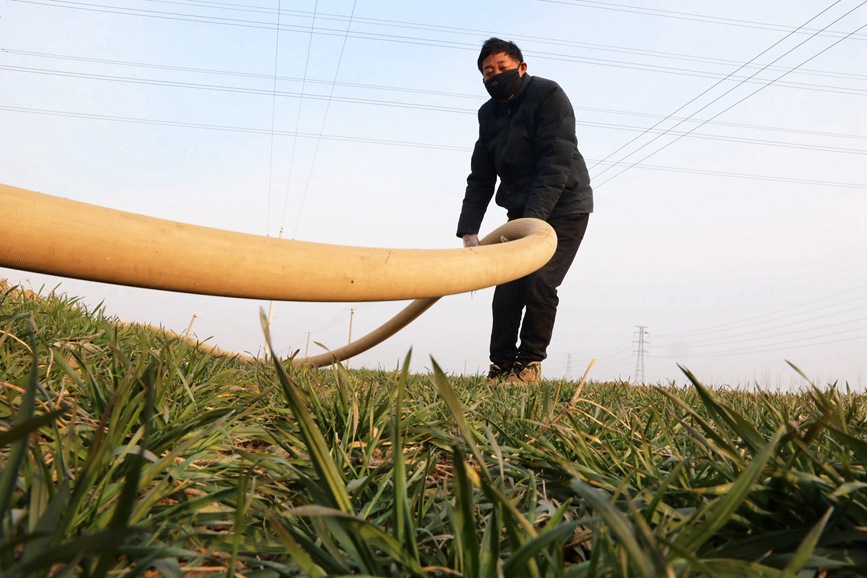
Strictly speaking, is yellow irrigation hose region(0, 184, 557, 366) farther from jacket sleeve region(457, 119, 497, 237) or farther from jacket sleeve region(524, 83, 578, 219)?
jacket sleeve region(457, 119, 497, 237)

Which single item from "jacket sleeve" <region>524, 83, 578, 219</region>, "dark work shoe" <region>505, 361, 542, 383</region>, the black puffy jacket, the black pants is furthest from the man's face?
"dark work shoe" <region>505, 361, 542, 383</region>

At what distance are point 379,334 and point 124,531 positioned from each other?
4728 mm

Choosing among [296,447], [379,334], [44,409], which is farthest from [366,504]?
[379,334]

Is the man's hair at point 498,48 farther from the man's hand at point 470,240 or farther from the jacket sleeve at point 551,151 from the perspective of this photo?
the man's hand at point 470,240

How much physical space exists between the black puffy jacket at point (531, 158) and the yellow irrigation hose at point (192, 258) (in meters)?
2.85

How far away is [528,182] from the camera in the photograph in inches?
216

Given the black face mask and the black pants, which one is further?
the black face mask

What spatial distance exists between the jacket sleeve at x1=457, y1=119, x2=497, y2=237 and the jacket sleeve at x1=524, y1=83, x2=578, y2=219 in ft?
2.21

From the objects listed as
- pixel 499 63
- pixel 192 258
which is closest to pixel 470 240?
pixel 499 63

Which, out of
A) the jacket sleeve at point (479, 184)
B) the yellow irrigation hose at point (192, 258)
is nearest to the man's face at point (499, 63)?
the jacket sleeve at point (479, 184)

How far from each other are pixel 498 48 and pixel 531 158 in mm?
983

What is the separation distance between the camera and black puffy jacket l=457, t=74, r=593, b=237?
5.04 meters

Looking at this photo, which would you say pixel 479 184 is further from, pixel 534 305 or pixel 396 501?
pixel 396 501

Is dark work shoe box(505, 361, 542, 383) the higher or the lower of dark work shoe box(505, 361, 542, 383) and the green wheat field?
the higher
